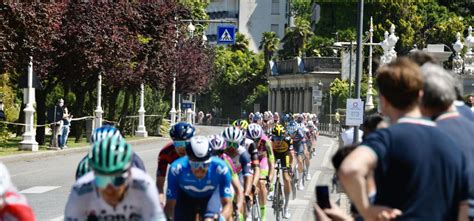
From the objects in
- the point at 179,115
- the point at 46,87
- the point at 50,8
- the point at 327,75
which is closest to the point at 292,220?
the point at 50,8

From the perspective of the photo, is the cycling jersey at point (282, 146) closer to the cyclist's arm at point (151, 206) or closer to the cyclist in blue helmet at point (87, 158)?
the cyclist in blue helmet at point (87, 158)

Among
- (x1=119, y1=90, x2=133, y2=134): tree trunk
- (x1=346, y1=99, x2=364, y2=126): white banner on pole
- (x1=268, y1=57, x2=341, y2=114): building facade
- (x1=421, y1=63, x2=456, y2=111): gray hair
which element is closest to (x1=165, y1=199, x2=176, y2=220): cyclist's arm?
(x1=421, y1=63, x2=456, y2=111): gray hair

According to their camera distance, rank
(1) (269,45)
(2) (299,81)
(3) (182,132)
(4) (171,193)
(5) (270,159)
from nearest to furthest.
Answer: (4) (171,193) < (3) (182,132) < (5) (270,159) < (2) (299,81) < (1) (269,45)

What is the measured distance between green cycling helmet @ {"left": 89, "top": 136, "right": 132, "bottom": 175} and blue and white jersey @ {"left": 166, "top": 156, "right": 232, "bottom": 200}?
4.39 meters

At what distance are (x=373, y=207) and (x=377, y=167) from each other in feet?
0.74

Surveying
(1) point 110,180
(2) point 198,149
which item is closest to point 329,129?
(2) point 198,149

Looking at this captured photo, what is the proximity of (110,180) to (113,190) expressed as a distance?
4.9 inches

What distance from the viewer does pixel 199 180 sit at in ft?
36.3

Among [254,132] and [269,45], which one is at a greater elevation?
[269,45]

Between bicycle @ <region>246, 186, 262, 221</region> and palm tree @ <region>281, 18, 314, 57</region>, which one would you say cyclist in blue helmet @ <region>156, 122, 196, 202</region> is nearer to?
bicycle @ <region>246, 186, 262, 221</region>

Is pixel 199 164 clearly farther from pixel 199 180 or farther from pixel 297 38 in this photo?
pixel 297 38

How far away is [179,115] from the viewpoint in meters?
72.5

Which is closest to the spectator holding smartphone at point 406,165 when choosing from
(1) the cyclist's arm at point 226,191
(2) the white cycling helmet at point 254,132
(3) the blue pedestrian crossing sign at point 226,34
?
(1) the cyclist's arm at point 226,191

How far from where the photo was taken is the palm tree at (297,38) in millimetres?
116750
